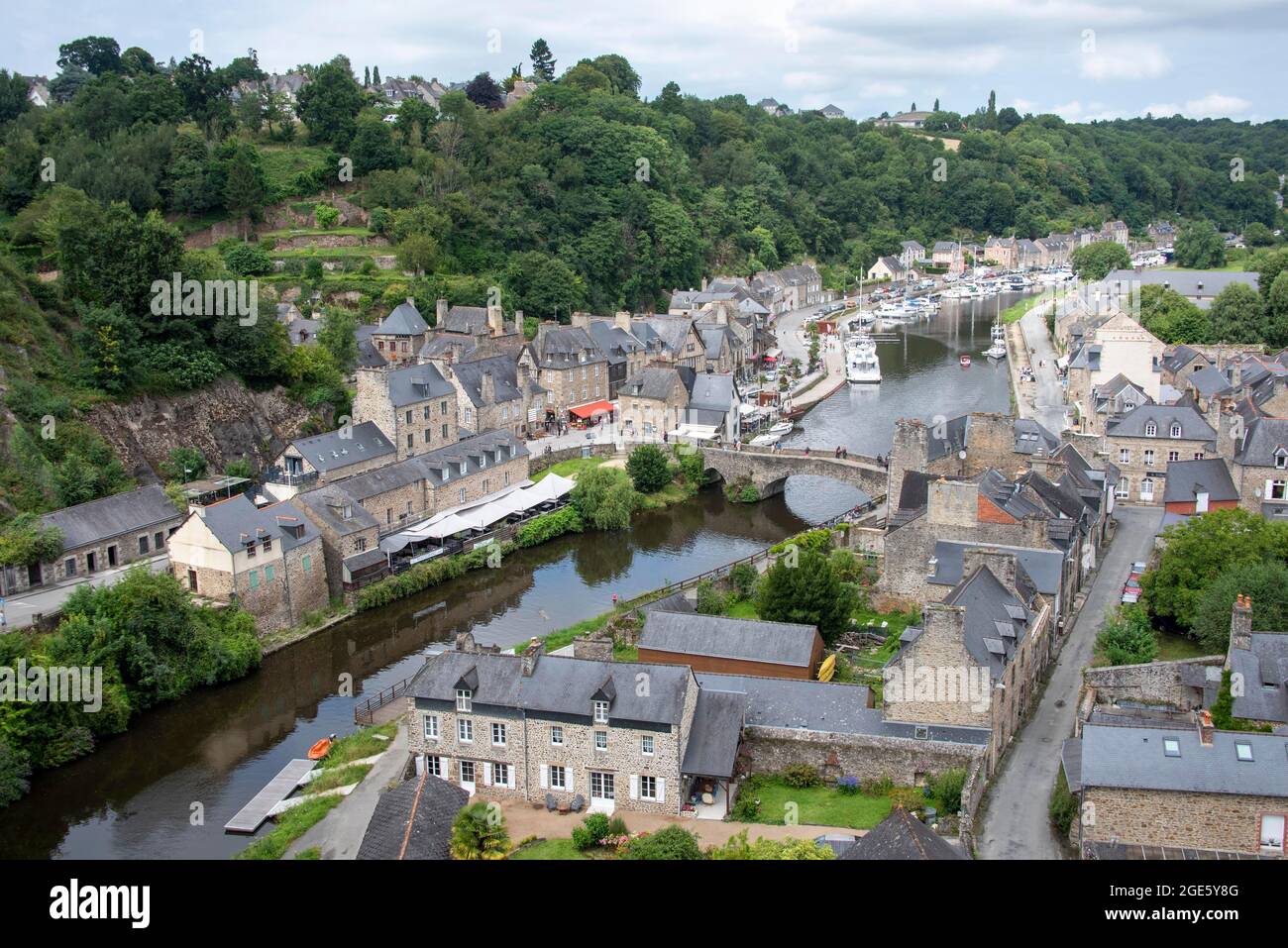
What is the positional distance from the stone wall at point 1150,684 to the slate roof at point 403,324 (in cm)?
4124

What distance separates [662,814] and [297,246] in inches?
2182

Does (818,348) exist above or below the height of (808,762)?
above

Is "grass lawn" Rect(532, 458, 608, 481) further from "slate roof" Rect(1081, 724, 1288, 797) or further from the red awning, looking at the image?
"slate roof" Rect(1081, 724, 1288, 797)

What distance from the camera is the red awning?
5850cm

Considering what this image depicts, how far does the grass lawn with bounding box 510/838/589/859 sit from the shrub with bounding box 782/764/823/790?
16.0 feet

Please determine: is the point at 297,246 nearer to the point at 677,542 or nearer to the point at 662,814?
the point at 677,542

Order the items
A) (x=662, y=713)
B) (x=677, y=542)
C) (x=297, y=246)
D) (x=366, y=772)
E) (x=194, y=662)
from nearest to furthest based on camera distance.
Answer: (x=662, y=713) < (x=366, y=772) < (x=194, y=662) < (x=677, y=542) < (x=297, y=246)

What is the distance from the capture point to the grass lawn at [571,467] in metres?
50.6

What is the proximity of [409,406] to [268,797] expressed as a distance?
24198 mm

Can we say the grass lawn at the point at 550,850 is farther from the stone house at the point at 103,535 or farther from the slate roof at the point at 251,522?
Result: the stone house at the point at 103,535

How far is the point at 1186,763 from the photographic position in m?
20.9

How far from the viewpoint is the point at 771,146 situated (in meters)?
127

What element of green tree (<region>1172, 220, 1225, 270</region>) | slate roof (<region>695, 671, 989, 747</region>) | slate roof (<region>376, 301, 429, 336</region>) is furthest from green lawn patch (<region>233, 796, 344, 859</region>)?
green tree (<region>1172, 220, 1225, 270</region>)

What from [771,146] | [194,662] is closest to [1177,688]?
[194,662]
